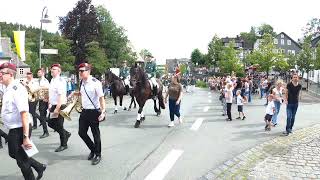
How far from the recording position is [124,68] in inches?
845

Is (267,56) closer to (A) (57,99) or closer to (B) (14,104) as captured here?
(A) (57,99)

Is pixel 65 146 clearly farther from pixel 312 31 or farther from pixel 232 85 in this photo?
pixel 312 31

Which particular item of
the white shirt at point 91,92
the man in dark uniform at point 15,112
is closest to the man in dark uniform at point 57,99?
the white shirt at point 91,92

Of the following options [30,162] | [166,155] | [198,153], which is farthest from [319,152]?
[30,162]

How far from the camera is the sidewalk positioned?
26.7 feet

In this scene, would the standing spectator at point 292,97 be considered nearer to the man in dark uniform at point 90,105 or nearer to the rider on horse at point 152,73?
the rider on horse at point 152,73

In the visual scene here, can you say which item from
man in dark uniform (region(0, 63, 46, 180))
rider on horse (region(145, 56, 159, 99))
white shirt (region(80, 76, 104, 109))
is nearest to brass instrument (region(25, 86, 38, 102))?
white shirt (region(80, 76, 104, 109))

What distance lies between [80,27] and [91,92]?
39434mm

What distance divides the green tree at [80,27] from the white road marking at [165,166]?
122 ft

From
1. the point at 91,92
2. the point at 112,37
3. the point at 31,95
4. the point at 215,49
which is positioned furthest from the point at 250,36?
the point at 91,92

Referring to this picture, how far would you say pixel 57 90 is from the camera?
9719 millimetres

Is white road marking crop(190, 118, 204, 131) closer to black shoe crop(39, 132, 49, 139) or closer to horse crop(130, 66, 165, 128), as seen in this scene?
horse crop(130, 66, 165, 128)

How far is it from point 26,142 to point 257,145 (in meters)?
6.66

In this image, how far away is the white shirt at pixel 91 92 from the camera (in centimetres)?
854
